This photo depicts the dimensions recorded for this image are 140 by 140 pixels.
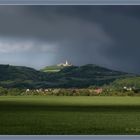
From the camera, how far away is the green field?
8.72 m

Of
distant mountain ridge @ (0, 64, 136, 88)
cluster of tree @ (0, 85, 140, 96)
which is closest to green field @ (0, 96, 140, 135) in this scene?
cluster of tree @ (0, 85, 140, 96)

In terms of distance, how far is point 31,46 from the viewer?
29.2 ft

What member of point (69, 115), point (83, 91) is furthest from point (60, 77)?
point (69, 115)

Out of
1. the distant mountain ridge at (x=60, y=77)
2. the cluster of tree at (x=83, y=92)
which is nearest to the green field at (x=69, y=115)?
the cluster of tree at (x=83, y=92)

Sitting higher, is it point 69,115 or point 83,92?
point 83,92

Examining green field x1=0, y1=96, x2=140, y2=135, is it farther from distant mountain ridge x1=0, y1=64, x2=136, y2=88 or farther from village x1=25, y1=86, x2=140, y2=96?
distant mountain ridge x1=0, y1=64, x2=136, y2=88

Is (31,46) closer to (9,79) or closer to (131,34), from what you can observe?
(9,79)

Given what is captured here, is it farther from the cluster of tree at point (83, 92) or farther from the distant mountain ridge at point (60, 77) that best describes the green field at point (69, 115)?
the distant mountain ridge at point (60, 77)

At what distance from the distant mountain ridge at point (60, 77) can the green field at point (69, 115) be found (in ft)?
0.51

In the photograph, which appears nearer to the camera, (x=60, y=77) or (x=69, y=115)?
(x=69, y=115)

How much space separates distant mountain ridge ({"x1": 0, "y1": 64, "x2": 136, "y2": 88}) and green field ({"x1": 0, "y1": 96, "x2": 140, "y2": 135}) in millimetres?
156

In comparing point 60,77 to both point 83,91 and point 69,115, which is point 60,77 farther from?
point 69,115

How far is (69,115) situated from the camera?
884 centimetres

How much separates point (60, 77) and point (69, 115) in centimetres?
46
